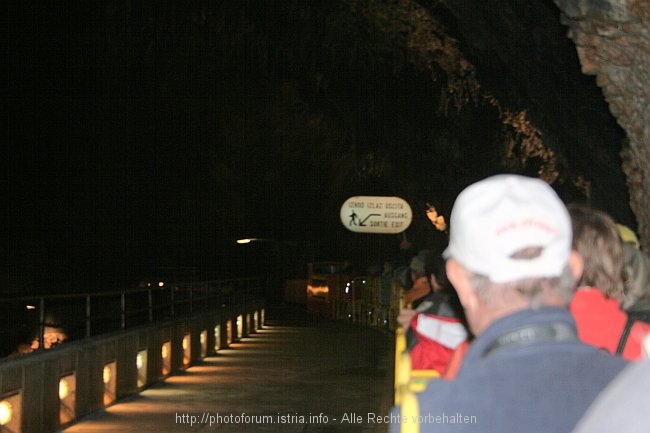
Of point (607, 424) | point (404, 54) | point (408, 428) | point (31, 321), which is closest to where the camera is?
point (607, 424)

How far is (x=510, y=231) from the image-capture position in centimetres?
240

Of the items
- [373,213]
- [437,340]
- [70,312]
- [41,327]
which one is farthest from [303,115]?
[437,340]

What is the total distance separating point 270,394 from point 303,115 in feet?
54.6

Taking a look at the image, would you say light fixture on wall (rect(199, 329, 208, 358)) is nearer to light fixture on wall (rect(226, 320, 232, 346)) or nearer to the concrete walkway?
the concrete walkway

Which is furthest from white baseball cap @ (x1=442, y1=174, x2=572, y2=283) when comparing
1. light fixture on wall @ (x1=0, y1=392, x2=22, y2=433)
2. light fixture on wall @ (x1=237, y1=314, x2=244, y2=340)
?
light fixture on wall @ (x1=237, y1=314, x2=244, y2=340)

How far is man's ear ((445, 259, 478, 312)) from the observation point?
250 cm

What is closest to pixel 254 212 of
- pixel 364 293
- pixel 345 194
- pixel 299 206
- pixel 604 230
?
pixel 299 206

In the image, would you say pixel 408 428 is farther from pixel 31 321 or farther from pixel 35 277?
pixel 35 277

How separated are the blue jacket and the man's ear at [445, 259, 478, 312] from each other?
16 cm

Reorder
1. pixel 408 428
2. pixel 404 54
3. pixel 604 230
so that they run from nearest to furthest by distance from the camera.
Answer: pixel 408 428 < pixel 604 230 < pixel 404 54

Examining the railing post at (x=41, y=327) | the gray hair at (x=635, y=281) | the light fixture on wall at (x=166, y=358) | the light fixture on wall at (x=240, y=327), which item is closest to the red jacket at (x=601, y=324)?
the gray hair at (x=635, y=281)

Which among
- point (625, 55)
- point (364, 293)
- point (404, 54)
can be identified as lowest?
point (364, 293)

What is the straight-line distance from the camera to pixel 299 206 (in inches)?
1657

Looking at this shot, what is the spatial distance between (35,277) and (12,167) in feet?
16.2
